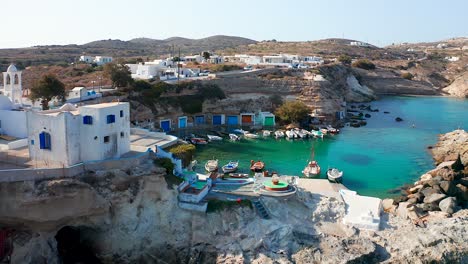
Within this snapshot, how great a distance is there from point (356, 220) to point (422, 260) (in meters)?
3.56

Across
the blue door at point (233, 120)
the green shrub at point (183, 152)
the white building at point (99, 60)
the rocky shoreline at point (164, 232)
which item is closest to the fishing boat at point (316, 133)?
the blue door at point (233, 120)

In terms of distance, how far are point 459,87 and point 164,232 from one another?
9120 cm

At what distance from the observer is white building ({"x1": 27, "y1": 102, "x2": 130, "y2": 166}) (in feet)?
65.6

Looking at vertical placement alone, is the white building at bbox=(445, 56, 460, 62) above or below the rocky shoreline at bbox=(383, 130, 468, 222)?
above

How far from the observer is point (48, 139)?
66.5 feet

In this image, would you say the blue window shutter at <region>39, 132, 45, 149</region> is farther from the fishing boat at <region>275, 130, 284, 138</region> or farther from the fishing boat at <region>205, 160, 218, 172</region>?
the fishing boat at <region>275, 130, 284, 138</region>

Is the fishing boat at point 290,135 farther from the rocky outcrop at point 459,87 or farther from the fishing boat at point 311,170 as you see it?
the rocky outcrop at point 459,87

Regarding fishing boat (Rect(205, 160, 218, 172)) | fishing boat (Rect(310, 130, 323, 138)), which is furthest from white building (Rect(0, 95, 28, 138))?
fishing boat (Rect(310, 130, 323, 138))

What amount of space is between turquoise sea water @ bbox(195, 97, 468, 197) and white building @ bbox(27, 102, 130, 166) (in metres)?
14.3

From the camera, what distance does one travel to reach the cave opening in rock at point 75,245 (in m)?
20.2

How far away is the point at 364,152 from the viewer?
137 feet

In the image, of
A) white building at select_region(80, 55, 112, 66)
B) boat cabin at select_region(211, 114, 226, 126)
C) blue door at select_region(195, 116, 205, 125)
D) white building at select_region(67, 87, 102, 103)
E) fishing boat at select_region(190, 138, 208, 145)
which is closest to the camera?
white building at select_region(67, 87, 102, 103)

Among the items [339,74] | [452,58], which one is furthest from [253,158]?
Result: [452,58]

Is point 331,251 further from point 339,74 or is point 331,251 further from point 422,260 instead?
point 339,74
